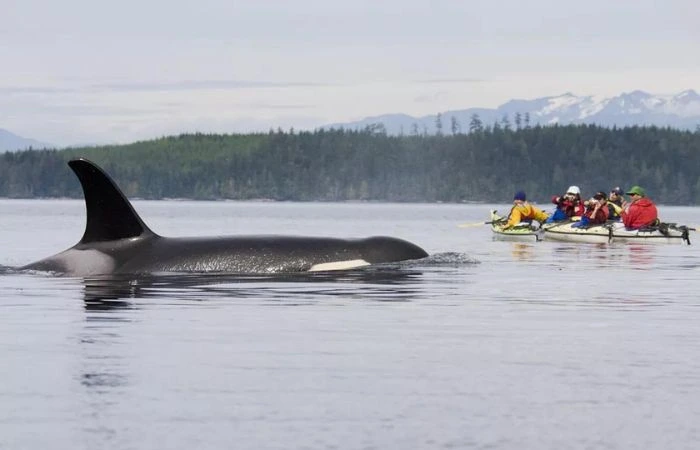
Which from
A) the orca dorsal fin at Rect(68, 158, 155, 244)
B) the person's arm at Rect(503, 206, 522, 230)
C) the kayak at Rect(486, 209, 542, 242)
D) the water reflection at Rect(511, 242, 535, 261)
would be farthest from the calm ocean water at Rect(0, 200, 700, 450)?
the person's arm at Rect(503, 206, 522, 230)

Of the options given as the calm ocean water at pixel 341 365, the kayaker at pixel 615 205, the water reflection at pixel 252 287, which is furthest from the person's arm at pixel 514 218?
the calm ocean water at pixel 341 365

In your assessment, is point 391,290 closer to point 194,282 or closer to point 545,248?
point 194,282

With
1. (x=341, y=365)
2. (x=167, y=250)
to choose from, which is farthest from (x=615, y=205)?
(x=341, y=365)

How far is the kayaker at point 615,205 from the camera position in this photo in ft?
187

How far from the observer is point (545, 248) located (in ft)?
156

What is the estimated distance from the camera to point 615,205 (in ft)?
189

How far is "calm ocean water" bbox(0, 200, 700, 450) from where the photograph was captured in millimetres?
11656

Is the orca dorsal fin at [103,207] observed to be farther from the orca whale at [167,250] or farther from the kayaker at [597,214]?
the kayaker at [597,214]

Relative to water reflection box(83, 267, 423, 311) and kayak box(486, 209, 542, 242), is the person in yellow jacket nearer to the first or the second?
kayak box(486, 209, 542, 242)

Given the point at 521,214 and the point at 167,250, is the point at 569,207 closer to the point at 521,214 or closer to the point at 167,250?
the point at 521,214

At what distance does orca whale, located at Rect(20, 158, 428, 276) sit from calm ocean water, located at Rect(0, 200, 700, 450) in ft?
2.54

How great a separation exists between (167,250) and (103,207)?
5.85 ft

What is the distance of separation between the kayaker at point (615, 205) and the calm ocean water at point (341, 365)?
98.3 ft

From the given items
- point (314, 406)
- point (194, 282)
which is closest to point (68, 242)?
point (194, 282)
